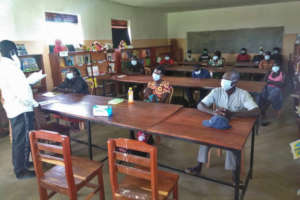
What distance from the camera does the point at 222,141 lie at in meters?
1.75

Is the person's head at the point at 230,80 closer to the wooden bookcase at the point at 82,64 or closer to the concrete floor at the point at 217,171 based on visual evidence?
the concrete floor at the point at 217,171

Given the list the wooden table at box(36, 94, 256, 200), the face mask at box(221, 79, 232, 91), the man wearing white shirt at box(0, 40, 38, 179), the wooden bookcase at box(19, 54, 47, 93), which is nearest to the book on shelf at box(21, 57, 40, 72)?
the wooden bookcase at box(19, 54, 47, 93)

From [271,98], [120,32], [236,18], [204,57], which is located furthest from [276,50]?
[120,32]

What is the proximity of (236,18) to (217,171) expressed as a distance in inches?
297

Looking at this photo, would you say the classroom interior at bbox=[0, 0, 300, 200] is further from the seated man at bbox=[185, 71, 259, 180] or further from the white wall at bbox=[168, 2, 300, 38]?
the seated man at bbox=[185, 71, 259, 180]

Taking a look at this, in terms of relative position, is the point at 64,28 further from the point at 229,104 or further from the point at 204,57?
the point at 204,57

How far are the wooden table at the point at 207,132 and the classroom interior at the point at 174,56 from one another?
0.08 meters

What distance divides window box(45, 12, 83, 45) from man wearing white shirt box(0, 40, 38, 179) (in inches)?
121

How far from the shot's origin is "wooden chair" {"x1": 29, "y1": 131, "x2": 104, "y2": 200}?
1.66 m

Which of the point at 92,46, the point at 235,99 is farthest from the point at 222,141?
the point at 92,46

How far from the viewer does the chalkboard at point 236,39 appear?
8227 mm

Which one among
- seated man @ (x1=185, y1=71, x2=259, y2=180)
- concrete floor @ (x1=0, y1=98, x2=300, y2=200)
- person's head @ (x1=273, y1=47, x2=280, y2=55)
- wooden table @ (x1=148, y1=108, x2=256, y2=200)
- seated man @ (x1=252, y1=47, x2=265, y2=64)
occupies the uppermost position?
person's head @ (x1=273, y1=47, x2=280, y2=55)

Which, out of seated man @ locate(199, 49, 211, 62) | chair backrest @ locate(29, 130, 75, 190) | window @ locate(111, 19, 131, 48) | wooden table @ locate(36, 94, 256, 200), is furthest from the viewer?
seated man @ locate(199, 49, 211, 62)

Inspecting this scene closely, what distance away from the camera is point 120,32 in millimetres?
7445
